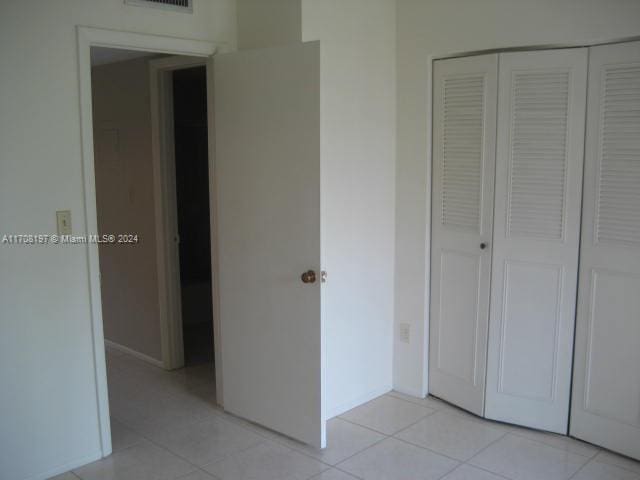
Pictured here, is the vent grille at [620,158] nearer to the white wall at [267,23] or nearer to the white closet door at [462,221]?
the white closet door at [462,221]

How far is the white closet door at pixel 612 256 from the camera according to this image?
113 inches

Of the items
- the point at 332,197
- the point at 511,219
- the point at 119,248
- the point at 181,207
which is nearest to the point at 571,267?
the point at 511,219

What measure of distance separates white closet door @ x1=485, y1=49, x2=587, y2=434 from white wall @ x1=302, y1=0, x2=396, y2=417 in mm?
691

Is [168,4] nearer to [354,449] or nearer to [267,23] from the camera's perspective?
[267,23]

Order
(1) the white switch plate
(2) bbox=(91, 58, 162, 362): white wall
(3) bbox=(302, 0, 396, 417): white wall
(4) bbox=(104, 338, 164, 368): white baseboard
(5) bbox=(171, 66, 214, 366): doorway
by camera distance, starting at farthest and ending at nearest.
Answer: (5) bbox=(171, 66, 214, 366): doorway, (4) bbox=(104, 338, 164, 368): white baseboard, (2) bbox=(91, 58, 162, 362): white wall, (3) bbox=(302, 0, 396, 417): white wall, (1) the white switch plate

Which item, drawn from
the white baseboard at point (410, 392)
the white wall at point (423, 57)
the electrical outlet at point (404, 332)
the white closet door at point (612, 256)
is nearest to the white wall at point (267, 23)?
the white wall at point (423, 57)

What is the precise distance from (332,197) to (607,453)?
192 centimetres

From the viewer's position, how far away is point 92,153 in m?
2.91

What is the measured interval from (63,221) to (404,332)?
2.09 metres

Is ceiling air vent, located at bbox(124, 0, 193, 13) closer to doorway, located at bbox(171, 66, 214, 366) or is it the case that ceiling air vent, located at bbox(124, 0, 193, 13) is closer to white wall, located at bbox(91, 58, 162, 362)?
white wall, located at bbox(91, 58, 162, 362)

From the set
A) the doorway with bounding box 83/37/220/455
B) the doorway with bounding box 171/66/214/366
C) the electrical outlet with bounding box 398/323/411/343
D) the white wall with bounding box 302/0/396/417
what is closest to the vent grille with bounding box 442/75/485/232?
the white wall with bounding box 302/0/396/417

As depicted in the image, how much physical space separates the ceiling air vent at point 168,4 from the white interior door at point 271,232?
0.99ft

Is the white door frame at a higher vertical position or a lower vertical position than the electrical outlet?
higher

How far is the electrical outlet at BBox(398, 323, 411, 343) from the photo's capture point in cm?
378
